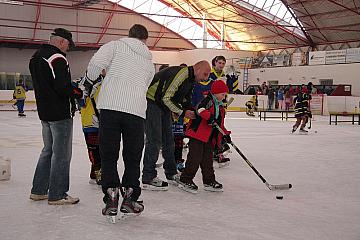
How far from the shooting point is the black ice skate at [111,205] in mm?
3183

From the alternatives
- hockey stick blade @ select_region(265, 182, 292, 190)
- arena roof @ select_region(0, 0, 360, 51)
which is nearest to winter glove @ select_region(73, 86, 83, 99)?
hockey stick blade @ select_region(265, 182, 292, 190)

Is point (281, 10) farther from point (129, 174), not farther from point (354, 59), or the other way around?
point (129, 174)

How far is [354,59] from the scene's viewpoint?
23.5 metres

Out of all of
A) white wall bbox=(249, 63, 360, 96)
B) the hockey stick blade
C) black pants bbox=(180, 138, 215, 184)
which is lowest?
the hockey stick blade

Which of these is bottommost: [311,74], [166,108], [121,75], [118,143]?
[118,143]

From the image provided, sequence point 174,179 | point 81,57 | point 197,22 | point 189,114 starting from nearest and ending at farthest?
point 189,114, point 174,179, point 81,57, point 197,22

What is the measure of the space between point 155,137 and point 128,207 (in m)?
1.14

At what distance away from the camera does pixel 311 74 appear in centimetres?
2538

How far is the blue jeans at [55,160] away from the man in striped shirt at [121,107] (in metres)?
0.48

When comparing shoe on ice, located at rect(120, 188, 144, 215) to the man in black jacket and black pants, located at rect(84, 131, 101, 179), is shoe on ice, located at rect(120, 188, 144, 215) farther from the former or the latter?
black pants, located at rect(84, 131, 101, 179)

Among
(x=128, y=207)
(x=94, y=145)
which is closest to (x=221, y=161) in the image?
(x=94, y=145)

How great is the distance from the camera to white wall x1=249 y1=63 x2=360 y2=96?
2338 centimetres

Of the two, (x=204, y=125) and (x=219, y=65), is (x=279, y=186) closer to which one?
(x=204, y=125)

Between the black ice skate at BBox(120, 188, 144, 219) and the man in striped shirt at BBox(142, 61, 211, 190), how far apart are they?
98 centimetres
